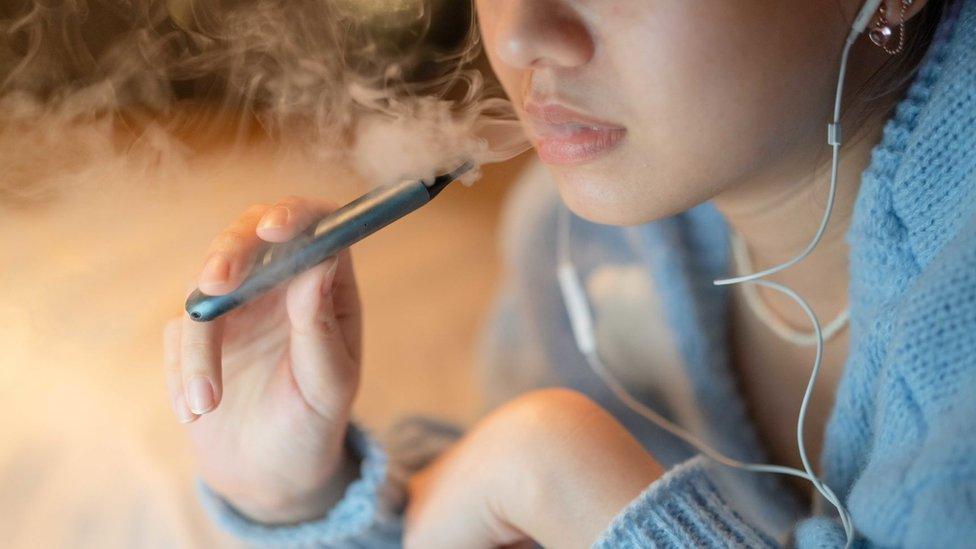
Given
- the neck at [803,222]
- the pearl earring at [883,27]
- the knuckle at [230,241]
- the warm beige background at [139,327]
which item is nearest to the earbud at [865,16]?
the pearl earring at [883,27]

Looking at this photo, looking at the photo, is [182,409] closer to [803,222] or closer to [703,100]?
[703,100]

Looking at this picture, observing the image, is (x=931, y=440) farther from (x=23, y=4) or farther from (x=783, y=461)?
(x=23, y=4)

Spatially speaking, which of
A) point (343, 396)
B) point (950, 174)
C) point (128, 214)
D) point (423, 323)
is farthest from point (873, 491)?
point (423, 323)

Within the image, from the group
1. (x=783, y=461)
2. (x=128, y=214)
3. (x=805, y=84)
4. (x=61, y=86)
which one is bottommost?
(x=783, y=461)

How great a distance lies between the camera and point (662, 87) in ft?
1.92

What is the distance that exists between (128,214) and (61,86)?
12 centimetres

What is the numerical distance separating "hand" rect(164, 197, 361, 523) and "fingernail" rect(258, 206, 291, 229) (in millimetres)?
58

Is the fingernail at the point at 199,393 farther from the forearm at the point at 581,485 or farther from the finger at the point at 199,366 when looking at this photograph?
the forearm at the point at 581,485

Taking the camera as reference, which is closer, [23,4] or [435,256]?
[23,4]

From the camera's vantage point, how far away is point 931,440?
1.69ft

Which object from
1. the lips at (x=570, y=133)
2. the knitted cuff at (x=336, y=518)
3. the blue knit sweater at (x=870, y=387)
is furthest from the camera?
the knitted cuff at (x=336, y=518)

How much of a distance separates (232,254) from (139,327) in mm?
248

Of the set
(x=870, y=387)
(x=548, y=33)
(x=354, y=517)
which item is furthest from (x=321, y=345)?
(x=870, y=387)

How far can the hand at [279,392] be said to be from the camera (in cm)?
66
